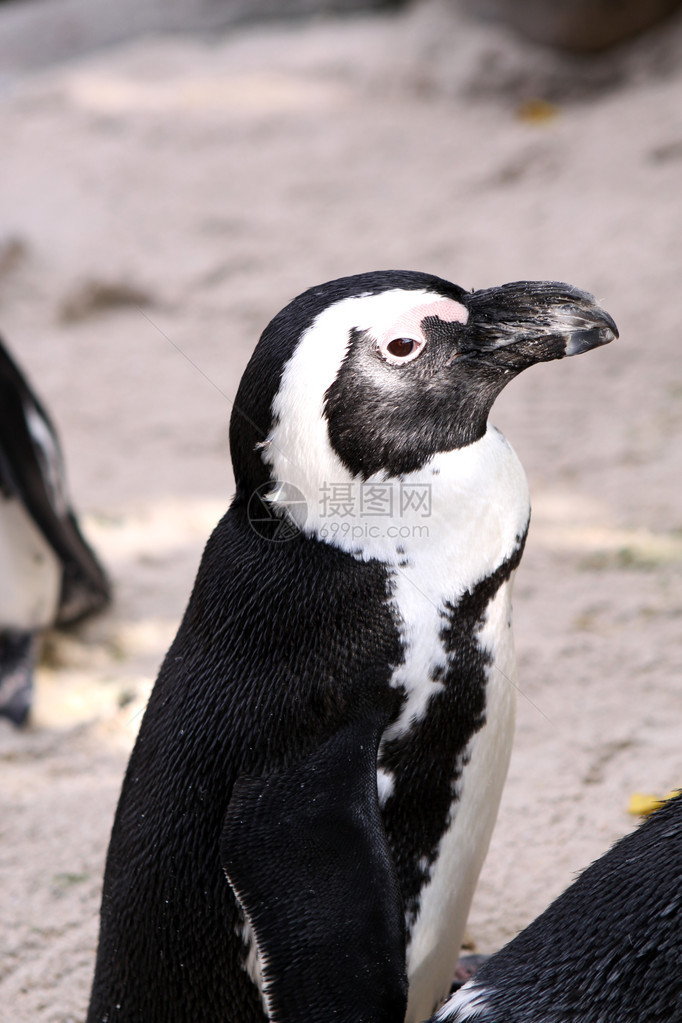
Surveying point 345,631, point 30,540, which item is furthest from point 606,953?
point 30,540

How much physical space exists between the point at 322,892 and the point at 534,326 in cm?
77

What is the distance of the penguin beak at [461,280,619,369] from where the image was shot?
148cm

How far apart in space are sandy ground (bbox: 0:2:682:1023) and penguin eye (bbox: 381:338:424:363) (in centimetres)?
96

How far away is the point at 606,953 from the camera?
3.63 ft

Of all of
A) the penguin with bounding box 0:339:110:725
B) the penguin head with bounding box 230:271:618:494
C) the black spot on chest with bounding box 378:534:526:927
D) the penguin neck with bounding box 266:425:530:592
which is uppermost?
the penguin head with bounding box 230:271:618:494

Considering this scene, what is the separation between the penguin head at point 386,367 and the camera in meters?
1.41

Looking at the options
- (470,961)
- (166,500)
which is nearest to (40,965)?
(470,961)

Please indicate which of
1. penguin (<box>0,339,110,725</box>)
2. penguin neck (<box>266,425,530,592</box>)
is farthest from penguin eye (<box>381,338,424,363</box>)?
penguin (<box>0,339,110,725</box>)

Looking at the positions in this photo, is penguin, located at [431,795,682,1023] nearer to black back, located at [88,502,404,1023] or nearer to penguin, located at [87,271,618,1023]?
penguin, located at [87,271,618,1023]

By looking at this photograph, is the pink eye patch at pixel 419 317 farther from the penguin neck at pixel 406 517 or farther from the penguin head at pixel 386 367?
the penguin neck at pixel 406 517

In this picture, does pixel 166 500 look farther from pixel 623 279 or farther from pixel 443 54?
pixel 443 54

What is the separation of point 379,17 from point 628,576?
4.54 meters

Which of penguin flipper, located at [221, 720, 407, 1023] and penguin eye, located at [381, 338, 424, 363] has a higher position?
penguin eye, located at [381, 338, 424, 363]

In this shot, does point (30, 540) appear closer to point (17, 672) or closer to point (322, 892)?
point (17, 672)
